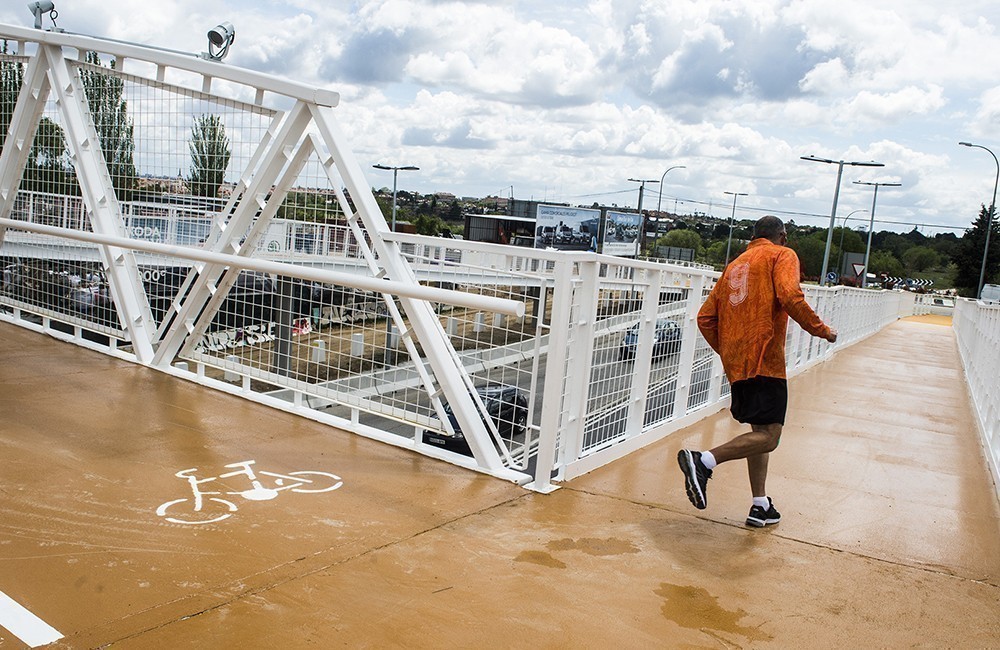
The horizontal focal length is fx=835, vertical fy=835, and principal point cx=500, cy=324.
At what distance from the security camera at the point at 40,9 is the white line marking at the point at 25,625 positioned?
6299 millimetres

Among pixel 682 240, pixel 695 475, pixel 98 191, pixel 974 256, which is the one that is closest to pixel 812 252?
pixel 974 256

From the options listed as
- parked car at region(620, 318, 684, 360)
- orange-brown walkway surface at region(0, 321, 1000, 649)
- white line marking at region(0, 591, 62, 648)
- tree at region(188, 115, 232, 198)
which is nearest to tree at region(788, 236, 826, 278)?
parked car at region(620, 318, 684, 360)

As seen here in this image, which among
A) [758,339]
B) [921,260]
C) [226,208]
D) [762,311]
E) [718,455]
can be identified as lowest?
[718,455]

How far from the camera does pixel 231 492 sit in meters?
4.38

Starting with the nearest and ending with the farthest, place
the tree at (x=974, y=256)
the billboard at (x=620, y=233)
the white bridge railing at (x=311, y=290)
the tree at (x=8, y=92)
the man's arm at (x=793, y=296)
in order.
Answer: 1. the man's arm at (x=793, y=296)
2. the white bridge railing at (x=311, y=290)
3. the tree at (x=8, y=92)
4. the tree at (x=974, y=256)
5. the billboard at (x=620, y=233)

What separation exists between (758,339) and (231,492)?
2.84 meters

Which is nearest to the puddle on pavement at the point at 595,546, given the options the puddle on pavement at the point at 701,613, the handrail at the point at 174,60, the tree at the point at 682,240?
the puddle on pavement at the point at 701,613

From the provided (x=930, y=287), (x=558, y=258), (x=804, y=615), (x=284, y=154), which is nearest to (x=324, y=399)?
(x=284, y=154)

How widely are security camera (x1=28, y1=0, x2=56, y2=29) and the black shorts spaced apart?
6902mm

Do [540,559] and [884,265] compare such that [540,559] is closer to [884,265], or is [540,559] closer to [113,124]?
[113,124]

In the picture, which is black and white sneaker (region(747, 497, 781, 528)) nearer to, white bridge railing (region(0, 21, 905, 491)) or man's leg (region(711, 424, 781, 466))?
man's leg (region(711, 424, 781, 466))

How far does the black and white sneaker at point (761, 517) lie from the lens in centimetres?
447

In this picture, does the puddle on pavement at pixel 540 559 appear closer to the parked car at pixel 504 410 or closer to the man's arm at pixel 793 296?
the parked car at pixel 504 410

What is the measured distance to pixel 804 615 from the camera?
338 cm
